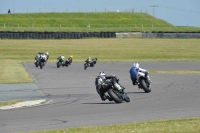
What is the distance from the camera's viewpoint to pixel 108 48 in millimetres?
68875

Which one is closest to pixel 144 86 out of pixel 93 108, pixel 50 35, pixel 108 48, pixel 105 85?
pixel 105 85

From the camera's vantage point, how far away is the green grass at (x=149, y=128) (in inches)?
545

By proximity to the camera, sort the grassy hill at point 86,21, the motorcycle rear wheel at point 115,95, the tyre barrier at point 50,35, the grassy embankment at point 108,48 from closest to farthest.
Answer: the motorcycle rear wheel at point 115,95 < the grassy embankment at point 108,48 < the tyre barrier at point 50,35 < the grassy hill at point 86,21

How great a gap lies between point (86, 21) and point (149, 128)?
301ft

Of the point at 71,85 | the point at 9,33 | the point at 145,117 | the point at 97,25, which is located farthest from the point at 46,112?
the point at 97,25

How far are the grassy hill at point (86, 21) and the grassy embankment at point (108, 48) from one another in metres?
20.1

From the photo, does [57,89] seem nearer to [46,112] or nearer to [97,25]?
[46,112]

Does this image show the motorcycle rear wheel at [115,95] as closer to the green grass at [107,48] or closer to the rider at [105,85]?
the rider at [105,85]

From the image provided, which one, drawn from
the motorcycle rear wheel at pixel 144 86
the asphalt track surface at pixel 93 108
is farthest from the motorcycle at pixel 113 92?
the motorcycle rear wheel at pixel 144 86

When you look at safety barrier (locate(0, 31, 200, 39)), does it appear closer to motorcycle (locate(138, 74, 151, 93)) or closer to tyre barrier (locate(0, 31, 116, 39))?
tyre barrier (locate(0, 31, 116, 39))

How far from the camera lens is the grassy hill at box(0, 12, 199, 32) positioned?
96350mm

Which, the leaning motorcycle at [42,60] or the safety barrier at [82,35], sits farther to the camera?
the safety barrier at [82,35]

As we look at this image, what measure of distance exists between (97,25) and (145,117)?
84.9 m

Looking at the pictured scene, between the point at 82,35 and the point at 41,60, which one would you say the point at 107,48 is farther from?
the point at 41,60
